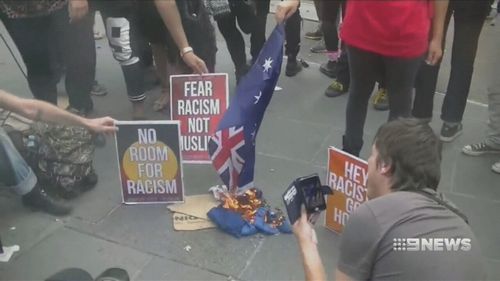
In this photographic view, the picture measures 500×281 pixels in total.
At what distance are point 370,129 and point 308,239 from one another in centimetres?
171

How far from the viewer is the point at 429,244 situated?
1430mm

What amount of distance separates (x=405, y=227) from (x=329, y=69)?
2534 millimetres

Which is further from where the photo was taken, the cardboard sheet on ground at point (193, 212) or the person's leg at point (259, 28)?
the person's leg at point (259, 28)

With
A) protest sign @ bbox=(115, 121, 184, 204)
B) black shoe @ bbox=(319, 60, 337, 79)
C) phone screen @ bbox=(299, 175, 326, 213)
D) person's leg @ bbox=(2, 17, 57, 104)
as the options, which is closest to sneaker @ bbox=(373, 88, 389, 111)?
black shoe @ bbox=(319, 60, 337, 79)

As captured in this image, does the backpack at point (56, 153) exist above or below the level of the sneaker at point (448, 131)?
above

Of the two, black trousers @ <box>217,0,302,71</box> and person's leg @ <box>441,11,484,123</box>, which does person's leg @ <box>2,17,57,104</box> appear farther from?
person's leg @ <box>441,11,484,123</box>

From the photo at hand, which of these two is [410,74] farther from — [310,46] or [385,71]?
[310,46]

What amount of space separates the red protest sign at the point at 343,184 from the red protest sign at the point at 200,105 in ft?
2.35

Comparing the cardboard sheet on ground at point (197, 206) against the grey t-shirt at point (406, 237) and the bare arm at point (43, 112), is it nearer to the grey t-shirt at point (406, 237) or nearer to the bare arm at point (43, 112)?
the bare arm at point (43, 112)

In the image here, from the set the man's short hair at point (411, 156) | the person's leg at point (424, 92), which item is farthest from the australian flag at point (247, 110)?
the man's short hair at point (411, 156)

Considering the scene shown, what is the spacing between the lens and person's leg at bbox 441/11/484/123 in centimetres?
287

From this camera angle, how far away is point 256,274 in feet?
7.60

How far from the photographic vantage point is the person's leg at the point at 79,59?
3.09 meters

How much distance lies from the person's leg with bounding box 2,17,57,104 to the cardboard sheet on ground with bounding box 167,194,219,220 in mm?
916
